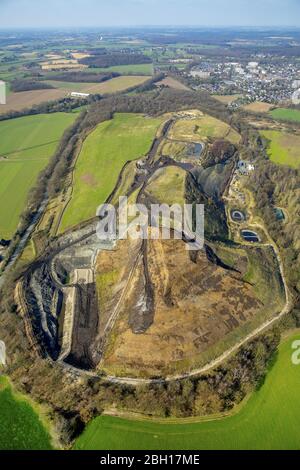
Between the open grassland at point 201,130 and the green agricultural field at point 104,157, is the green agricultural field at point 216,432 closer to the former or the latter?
the green agricultural field at point 104,157

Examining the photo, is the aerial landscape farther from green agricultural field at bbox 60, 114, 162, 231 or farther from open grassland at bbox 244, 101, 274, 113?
open grassland at bbox 244, 101, 274, 113

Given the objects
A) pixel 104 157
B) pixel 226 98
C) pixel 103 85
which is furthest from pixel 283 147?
pixel 103 85

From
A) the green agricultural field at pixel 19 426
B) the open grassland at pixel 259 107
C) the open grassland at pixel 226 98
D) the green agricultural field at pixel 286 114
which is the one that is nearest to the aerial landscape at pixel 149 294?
the green agricultural field at pixel 19 426

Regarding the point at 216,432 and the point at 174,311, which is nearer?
the point at 216,432

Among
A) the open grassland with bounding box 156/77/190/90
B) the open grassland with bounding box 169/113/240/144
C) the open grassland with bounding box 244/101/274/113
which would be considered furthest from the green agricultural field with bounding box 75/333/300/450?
the open grassland with bounding box 156/77/190/90
